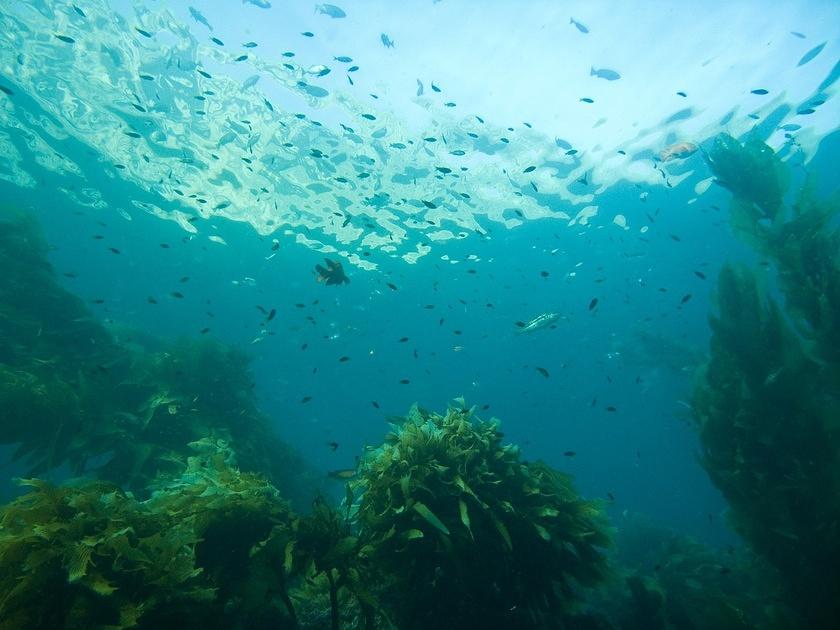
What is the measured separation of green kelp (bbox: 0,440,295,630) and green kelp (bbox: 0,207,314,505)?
5.95 metres

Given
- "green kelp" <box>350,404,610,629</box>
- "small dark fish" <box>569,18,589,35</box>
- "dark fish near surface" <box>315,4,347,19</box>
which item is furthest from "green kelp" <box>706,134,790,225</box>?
"dark fish near surface" <box>315,4,347,19</box>

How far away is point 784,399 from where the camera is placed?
22.9ft

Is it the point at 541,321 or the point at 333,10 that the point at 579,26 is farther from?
the point at 541,321

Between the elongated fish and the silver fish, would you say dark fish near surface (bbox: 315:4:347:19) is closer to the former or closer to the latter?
the silver fish

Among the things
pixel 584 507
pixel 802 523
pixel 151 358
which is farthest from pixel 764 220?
pixel 151 358

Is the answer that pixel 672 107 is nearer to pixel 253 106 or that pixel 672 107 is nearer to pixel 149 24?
pixel 253 106

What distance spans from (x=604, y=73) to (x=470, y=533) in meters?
15.9

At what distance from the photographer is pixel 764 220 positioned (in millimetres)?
9336

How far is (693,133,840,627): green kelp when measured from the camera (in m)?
6.08

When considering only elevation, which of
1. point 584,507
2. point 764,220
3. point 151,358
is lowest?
point 584,507

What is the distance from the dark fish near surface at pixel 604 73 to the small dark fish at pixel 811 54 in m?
6.39

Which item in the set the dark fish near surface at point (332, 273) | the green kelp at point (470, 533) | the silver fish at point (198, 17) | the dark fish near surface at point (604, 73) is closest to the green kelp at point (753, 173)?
the dark fish near surface at point (604, 73)

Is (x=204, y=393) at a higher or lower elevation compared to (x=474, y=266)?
lower

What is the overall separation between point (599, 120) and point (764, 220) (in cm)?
892
